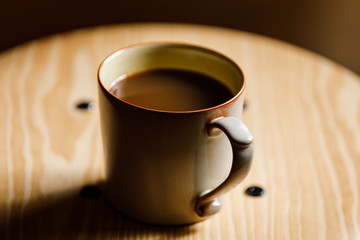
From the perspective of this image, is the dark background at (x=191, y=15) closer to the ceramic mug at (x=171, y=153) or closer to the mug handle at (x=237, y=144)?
the ceramic mug at (x=171, y=153)

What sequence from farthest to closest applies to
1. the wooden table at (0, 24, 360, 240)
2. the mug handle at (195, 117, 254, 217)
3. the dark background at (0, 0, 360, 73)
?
1. the dark background at (0, 0, 360, 73)
2. the wooden table at (0, 24, 360, 240)
3. the mug handle at (195, 117, 254, 217)

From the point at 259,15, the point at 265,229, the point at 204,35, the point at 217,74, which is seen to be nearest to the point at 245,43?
the point at 204,35

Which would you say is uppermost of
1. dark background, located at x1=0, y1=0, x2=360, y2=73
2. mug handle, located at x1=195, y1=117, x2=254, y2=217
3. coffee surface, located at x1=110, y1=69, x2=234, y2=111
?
dark background, located at x1=0, y1=0, x2=360, y2=73

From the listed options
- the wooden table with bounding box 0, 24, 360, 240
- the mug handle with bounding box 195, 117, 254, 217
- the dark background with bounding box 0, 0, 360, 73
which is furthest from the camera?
the dark background with bounding box 0, 0, 360, 73

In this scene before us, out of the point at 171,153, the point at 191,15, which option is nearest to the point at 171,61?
the point at 171,153

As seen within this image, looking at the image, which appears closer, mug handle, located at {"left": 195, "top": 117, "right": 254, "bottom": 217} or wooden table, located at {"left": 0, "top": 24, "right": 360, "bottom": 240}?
mug handle, located at {"left": 195, "top": 117, "right": 254, "bottom": 217}

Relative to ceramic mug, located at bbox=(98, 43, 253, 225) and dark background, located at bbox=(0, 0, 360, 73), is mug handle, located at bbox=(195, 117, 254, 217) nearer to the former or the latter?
ceramic mug, located at bbox=(98, 43, 253, 225)

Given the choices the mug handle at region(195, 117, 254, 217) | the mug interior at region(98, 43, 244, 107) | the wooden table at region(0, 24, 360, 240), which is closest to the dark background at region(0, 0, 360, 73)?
the wooden table at region(0, 24, 360, 240)

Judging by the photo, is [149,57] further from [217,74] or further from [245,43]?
[245,43]
